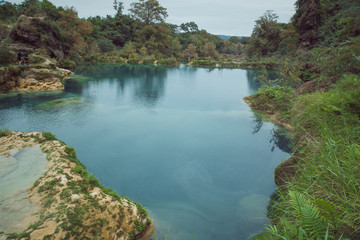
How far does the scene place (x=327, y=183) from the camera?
7.02ft

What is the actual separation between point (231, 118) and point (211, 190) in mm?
5955

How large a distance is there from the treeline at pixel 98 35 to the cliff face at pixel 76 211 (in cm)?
1665

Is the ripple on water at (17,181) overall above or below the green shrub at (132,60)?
below

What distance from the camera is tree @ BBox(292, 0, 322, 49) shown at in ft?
43.0

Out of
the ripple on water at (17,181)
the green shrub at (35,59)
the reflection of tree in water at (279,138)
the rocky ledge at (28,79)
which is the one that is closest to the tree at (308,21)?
the reflection of tree in water at (279,138)

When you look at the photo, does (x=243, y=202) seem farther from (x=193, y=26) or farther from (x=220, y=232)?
(x=193, y=26)

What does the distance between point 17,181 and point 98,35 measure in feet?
128

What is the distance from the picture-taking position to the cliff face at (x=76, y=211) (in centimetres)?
247

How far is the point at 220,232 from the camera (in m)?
3.67

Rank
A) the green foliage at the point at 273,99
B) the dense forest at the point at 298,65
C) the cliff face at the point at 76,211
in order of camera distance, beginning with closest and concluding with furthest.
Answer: the dense forest at the point at 298,65 < the cliff face at the point at 76,211 < the green foliage at the point at 273,99

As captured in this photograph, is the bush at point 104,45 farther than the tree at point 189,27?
No

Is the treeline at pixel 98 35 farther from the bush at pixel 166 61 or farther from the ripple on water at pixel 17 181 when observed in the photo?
the ripple on water at pixel 17 181

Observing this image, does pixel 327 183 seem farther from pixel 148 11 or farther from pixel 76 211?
pixel 148 11

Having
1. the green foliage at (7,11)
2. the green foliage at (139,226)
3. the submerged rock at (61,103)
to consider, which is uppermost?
the green foliage at (7,11)
